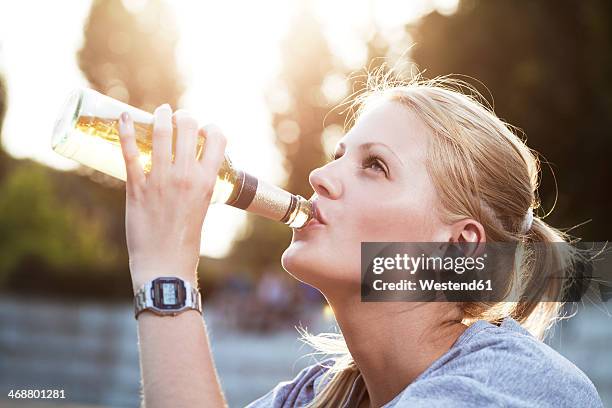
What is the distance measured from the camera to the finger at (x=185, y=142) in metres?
1.58

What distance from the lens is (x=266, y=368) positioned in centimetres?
984

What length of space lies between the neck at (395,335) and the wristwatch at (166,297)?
0.51 meters

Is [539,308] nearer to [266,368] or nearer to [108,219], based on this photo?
[266,368]

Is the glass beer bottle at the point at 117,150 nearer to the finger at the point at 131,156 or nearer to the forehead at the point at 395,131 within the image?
the finger at the point at 131,156

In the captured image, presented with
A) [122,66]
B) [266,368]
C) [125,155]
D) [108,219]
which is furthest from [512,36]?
[108,219]

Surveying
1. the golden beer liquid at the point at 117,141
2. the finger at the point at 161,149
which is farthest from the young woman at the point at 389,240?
the golden beer liquid at the point at 117,141

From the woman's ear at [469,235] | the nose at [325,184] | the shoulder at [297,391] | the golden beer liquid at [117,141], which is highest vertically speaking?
the golden beer liquid at [117,141]

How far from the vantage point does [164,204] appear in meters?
1.57

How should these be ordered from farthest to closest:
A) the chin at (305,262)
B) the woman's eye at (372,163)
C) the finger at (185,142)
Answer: the woman's eye at (372,163)
the chin at (305,262)
the finger at (185,142)

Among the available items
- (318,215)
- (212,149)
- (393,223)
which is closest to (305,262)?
(318,215)

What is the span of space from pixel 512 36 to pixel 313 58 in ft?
37.5

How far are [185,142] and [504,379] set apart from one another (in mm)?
809

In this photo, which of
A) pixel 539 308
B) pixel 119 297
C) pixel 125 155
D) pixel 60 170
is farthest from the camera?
pixel 60 170

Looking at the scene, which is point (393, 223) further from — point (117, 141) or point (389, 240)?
point (117, 141)
